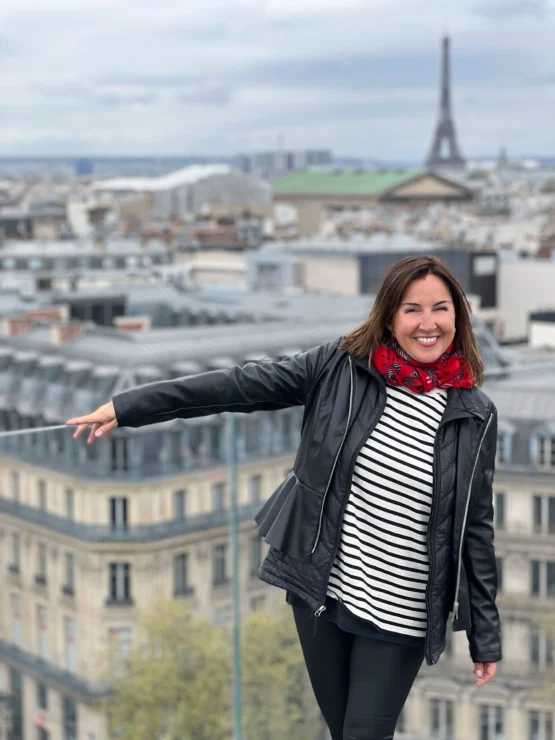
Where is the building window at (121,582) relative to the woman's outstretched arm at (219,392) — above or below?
below

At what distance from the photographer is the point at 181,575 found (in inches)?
241

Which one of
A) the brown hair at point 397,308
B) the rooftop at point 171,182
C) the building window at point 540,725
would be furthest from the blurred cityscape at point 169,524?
the rooftop at point 171,182

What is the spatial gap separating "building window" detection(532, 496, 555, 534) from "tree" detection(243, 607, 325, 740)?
51.2 inches

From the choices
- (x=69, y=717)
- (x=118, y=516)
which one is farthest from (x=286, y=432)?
(x=69, y=717)

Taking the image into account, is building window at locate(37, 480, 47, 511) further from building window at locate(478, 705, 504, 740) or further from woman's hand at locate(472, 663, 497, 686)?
woman's hand at locate(472, 663, 497, 686)

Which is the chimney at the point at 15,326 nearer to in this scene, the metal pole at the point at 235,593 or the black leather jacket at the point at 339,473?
the metal pole at the point at 235,593

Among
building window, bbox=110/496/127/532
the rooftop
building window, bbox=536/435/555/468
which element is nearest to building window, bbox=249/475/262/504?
building window, bbox=110/496/127/532

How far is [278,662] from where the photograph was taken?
5238 millimetres

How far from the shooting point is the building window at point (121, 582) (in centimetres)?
639

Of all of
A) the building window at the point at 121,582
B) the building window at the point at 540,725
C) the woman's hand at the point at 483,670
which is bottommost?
the building window at the point at 540,725

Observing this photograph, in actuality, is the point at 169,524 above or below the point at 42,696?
above

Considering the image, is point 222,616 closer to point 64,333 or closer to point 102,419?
point 102,419

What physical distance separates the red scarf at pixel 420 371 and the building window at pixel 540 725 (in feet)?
9.43

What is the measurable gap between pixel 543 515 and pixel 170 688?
1.72 meters
